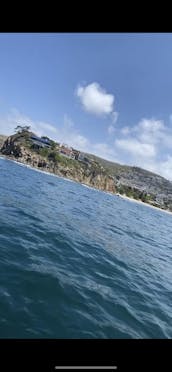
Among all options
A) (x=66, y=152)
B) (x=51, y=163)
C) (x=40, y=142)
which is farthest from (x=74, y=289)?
(x=66, y=152)

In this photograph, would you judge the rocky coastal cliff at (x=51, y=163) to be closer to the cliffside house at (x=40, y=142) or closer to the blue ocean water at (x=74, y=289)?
the cliffside house at (x=40, y=142)

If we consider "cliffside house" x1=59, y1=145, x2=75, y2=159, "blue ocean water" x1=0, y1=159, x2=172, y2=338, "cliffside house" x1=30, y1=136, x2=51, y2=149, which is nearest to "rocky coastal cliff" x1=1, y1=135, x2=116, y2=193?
→ "cliffside house" x1=30, y1=136, x2=51, y2=149

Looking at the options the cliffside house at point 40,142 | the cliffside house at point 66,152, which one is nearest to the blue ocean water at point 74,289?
the cliffside house at point 40,142

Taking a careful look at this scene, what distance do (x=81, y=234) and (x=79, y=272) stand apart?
5044mm

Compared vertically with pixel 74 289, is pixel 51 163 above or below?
above

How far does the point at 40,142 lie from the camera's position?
10550cm

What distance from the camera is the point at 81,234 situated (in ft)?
39.9

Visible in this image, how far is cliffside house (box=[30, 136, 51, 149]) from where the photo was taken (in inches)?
3916

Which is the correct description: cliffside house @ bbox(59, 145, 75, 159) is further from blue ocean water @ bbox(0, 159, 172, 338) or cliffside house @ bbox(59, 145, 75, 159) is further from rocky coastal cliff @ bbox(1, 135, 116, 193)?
blue ocean water @ bbox(0, 159, 172, 338)

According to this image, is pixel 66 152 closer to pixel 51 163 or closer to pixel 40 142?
pixel 40 142

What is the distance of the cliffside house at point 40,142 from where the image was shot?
326 ft
